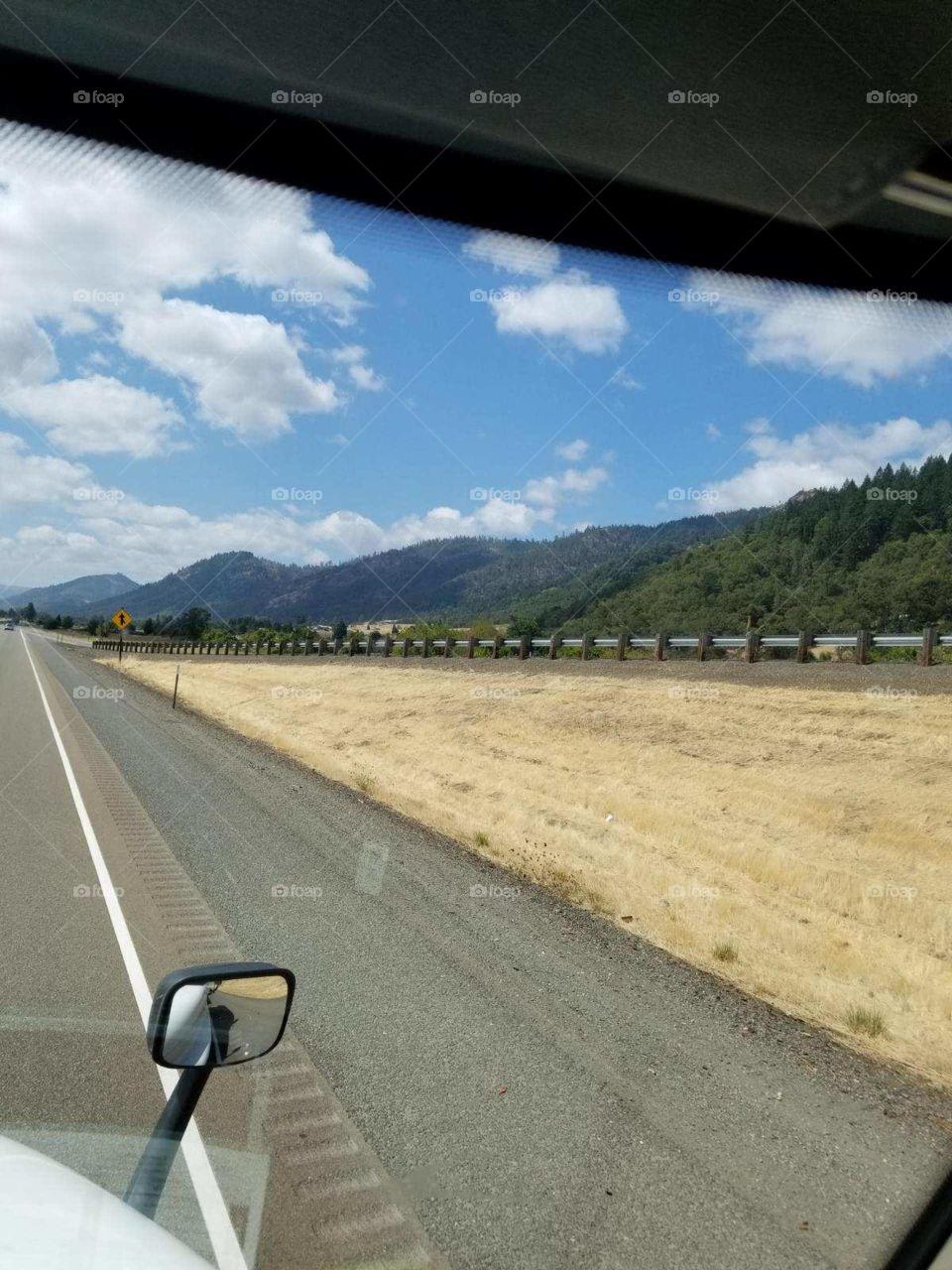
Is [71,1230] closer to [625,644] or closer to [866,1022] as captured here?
[866,1022]

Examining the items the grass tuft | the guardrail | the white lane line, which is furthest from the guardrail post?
the white lane line

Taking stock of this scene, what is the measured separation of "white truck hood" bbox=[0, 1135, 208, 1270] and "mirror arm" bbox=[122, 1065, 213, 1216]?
0.56 feet

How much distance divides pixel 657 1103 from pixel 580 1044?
75 cm

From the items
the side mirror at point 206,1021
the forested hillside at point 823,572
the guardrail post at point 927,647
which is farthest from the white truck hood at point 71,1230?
the forested hillside at point 823,572

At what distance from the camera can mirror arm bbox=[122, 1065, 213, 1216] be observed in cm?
226

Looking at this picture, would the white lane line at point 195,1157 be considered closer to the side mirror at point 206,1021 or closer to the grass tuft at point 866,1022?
the side mirror at point 206,1021

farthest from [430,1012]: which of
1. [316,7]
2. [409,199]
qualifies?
[316,7]

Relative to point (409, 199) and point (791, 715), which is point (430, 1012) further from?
point (791, 715)

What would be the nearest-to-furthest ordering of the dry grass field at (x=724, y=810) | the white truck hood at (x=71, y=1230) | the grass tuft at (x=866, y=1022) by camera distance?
the white truck hood at (x=71, y=1230)
the grass tuft at (x=866, y=1022)
the dry grass field at (x=724, y=810)

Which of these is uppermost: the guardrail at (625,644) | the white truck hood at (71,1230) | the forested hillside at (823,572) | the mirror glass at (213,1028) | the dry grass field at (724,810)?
the forested hillside at (823,572)

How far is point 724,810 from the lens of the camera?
14.9m

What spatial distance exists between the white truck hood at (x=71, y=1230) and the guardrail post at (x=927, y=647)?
21891mm

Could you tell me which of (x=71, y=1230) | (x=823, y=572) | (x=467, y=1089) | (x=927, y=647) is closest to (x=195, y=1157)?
(x=467, y=1089)

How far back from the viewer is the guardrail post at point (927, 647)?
21156mm
